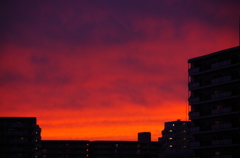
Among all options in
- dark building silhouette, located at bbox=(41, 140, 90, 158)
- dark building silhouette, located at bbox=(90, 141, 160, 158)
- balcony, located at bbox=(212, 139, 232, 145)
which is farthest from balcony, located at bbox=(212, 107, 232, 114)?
dark building silhouette, located at bbox=(41, 140, 90, 158)

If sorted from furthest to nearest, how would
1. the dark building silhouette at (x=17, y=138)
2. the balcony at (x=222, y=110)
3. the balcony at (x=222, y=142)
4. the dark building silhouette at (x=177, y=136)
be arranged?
the dark building silhouette at (x=177, y=136) → the dark building silhouette at (x=17, y=138) → the balcony at (x=222, y=110) → the balcony at (x=222, y=142)

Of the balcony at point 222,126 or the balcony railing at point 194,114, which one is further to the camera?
the balcony railing at point 194,114

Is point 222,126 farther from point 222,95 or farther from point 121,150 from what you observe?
point 121,150

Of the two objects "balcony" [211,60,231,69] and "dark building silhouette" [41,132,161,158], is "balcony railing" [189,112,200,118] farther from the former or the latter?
"dark building silhouette" [41,132,161,158]

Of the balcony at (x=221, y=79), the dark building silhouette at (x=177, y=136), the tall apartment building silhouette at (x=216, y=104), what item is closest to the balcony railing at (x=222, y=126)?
the tall apartment building silhouette at (x=216, y=104)

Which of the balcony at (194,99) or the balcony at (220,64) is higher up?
the balcony at (220,64)

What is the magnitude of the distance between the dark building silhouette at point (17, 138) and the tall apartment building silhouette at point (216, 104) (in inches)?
2774

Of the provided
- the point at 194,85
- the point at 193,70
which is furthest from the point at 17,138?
the point at 193,70

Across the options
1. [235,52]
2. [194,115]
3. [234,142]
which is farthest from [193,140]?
[235,52]

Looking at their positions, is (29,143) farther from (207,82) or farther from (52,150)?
(207,82)

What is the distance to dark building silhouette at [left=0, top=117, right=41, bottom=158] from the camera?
155375 millimetres

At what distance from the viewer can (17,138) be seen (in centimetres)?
15775

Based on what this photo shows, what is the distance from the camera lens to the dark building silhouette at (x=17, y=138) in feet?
510

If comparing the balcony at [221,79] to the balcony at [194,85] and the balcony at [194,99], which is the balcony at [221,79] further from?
the balcony at [194,99]
